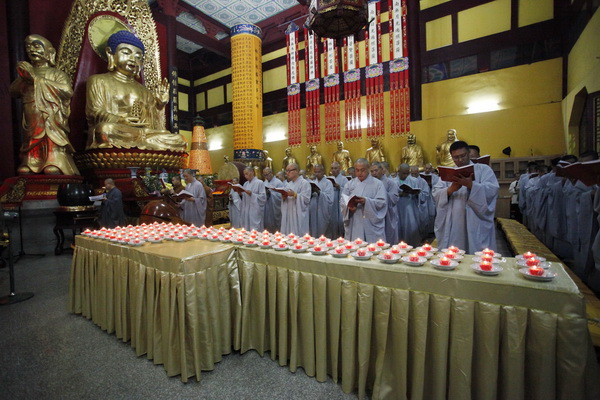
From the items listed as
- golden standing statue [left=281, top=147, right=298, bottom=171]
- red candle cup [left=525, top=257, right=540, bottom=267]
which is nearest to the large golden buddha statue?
golden standing statue [left=281, top=147, right=298, bottom=171]

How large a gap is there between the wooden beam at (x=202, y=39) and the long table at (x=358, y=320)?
1158 cm

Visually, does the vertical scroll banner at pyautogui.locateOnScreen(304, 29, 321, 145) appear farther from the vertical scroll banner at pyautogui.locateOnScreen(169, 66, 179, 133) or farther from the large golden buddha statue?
the vertical scroll banner at pyautogui.locateOnScreen(169, 66, 179, 133)

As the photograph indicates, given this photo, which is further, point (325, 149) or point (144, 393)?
point (325, 149)

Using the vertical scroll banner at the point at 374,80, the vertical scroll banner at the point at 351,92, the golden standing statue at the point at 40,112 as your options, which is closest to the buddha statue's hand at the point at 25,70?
the golden standing statue at the point at 40,112

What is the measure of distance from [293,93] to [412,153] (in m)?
5.38

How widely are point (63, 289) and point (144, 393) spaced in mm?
2756

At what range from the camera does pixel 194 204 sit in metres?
5.82

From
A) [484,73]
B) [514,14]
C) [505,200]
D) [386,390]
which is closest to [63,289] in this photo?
[386,390]

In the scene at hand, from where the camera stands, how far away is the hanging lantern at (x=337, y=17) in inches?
203

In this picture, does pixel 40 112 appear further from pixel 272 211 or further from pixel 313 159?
pixel 313 159

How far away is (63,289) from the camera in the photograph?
3.76 m

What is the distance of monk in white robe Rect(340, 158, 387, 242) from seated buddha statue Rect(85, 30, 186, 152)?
581 cm

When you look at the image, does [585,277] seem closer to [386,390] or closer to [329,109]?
[386,390]

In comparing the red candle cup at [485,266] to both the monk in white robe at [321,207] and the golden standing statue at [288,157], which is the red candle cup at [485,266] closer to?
the monk in white robe at [321,207]
